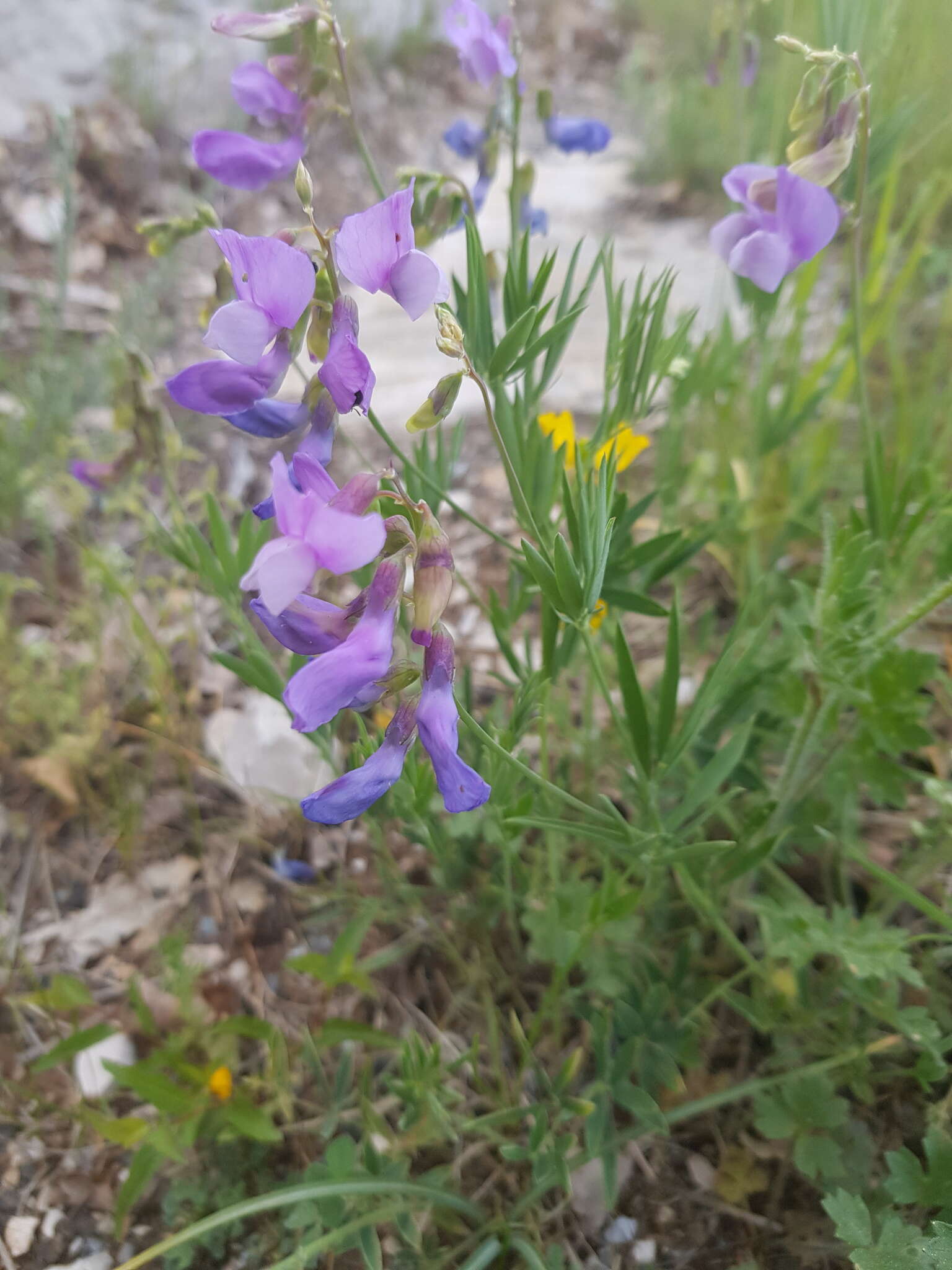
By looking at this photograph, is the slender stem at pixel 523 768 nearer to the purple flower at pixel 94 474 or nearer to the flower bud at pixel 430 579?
the flower bud at pixel 430 579

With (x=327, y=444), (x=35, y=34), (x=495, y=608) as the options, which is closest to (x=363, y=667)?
(x=327, y=444)

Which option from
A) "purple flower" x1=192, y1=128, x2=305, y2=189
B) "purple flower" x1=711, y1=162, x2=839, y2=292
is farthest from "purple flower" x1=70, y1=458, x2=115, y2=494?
"purple flower" x1=711, y1=162, x2=839, y2=292

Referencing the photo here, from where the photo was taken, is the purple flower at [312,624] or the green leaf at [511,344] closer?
the purple flower at [312,624]

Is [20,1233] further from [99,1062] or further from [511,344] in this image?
[511,344]

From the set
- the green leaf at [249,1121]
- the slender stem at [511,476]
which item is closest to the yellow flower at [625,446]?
the slender stem at [511,476]

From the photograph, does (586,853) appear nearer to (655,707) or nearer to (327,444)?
(655,707)

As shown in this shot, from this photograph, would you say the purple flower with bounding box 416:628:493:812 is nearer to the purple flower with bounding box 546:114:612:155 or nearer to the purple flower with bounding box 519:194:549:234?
the purple flower with bounding box 519:194:549:234

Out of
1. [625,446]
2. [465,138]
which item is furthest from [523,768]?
[465,138]
